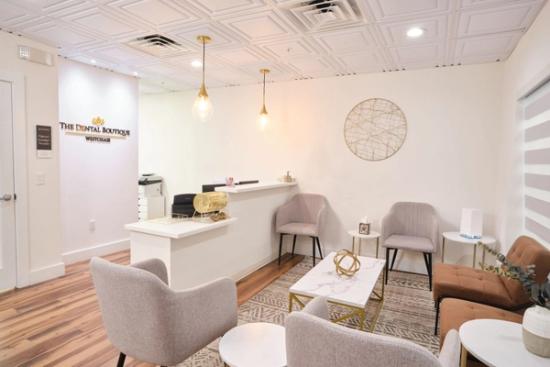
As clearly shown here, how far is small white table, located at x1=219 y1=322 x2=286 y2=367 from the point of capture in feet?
4.91

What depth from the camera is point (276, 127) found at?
5172mm

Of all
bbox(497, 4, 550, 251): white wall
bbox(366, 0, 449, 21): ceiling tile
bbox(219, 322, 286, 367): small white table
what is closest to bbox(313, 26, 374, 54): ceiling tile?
bbox(366, 0, 449, 21): ceiling tile

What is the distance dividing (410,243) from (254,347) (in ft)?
8.95

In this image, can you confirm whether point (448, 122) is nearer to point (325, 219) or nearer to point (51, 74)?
point (325, 219)

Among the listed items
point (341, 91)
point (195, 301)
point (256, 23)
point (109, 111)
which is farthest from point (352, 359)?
point (109, 111)

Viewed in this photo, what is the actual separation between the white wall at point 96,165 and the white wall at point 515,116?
490cm

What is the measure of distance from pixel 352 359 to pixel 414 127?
3.85m

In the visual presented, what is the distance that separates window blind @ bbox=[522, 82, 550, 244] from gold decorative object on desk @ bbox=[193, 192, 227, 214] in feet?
8.67

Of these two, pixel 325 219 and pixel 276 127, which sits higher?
pixel 276 127

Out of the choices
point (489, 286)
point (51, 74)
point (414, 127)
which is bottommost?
point (489, 286)

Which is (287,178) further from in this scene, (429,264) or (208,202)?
(429,264)

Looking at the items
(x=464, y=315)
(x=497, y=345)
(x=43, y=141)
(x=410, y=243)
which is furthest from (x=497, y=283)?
(x=43, y=141)

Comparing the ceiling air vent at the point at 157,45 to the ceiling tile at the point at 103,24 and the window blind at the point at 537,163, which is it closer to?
the ceiling tile at the point at 103,24

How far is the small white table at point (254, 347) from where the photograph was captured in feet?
4.91
